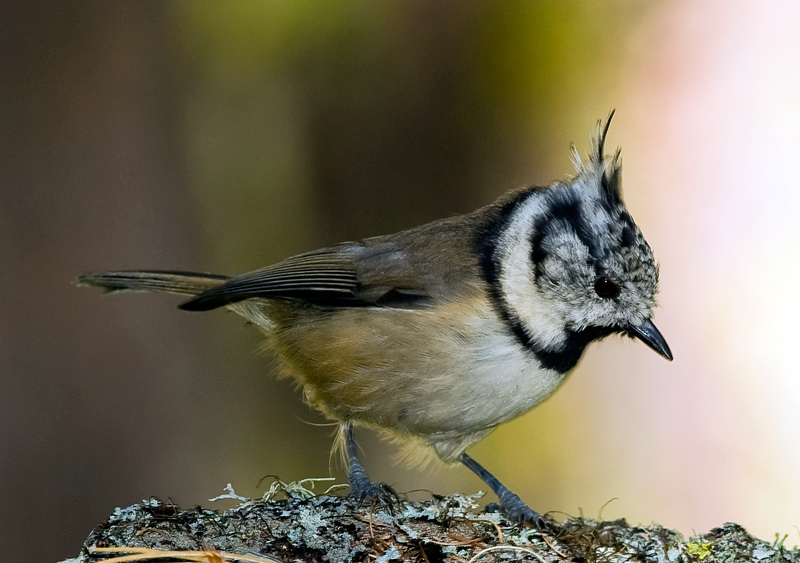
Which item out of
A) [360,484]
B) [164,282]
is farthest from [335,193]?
[360,484]

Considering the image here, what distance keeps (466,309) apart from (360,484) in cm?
73

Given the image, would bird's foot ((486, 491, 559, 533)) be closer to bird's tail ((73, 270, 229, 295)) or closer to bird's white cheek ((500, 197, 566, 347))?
bird's white cheek ((500, 197, 566, 347))

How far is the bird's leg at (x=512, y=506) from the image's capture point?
2691 millimetres

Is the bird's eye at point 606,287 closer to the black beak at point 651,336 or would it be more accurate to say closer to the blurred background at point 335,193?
the black beak at point 651,336

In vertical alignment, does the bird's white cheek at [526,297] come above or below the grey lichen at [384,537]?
above

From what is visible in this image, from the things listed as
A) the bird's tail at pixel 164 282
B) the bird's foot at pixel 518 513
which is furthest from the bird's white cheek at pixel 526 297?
the bird's tail at pixel 164 282

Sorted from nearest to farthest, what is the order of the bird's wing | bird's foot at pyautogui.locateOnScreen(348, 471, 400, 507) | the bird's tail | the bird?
1. bird's foot at pyautogui.locateOnScreen(348, 471, 400, 507)
2. the bird
3. the bird's wing
4. the bird's tail

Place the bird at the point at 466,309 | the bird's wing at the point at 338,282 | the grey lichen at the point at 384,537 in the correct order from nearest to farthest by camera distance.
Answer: the grey lichen at the point at 384,537 < the bird at the point at 466,309 < the bird's wing at the point at 338,282

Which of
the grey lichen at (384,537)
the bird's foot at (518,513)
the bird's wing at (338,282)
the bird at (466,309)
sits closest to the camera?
the grey lichen at (384,537)

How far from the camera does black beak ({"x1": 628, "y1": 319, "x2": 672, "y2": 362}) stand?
2.79 meters

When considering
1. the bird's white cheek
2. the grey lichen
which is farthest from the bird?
the grey lichen

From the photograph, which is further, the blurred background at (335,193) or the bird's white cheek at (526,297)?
the blurred background at (335,193)

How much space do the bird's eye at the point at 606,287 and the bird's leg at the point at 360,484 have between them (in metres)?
1.00

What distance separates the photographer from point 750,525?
163 inches
